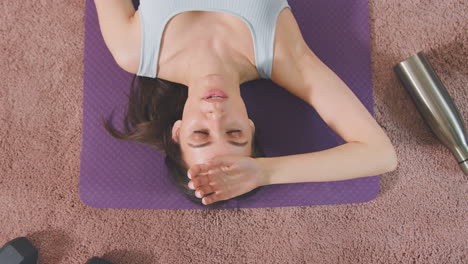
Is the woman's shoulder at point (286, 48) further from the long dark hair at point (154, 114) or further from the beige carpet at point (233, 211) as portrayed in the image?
the beige carpet at point (233, 211)

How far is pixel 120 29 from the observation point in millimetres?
812

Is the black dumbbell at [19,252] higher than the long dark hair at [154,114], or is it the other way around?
the long dark hair at [154,114]

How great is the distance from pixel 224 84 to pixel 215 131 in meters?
0.12

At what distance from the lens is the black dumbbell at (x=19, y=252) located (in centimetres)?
93

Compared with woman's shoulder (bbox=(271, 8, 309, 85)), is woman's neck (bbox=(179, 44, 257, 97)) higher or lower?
lower

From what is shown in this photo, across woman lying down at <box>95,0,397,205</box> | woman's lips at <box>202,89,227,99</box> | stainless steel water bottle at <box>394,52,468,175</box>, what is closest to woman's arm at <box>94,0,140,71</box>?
→ woman lying down at <box>95,0,397,205</box>

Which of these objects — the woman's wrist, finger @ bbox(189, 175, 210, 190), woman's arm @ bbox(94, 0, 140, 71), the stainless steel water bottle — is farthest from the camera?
the stainless steel water bottle

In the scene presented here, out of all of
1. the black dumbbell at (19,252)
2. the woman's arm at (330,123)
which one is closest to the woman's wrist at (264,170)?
the woman's arm at (330,123)

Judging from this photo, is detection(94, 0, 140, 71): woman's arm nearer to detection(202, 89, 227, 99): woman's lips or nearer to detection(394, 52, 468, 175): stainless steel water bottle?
detection(202, 89, 227, 99): woman's lips

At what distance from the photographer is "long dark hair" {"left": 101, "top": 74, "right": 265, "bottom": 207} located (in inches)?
32.4

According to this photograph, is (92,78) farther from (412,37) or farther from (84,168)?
(412,37)

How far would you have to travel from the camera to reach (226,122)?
654 mm

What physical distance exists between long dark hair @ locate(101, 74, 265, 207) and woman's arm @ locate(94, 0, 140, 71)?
0.07 m

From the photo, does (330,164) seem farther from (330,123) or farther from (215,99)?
(215,99)
